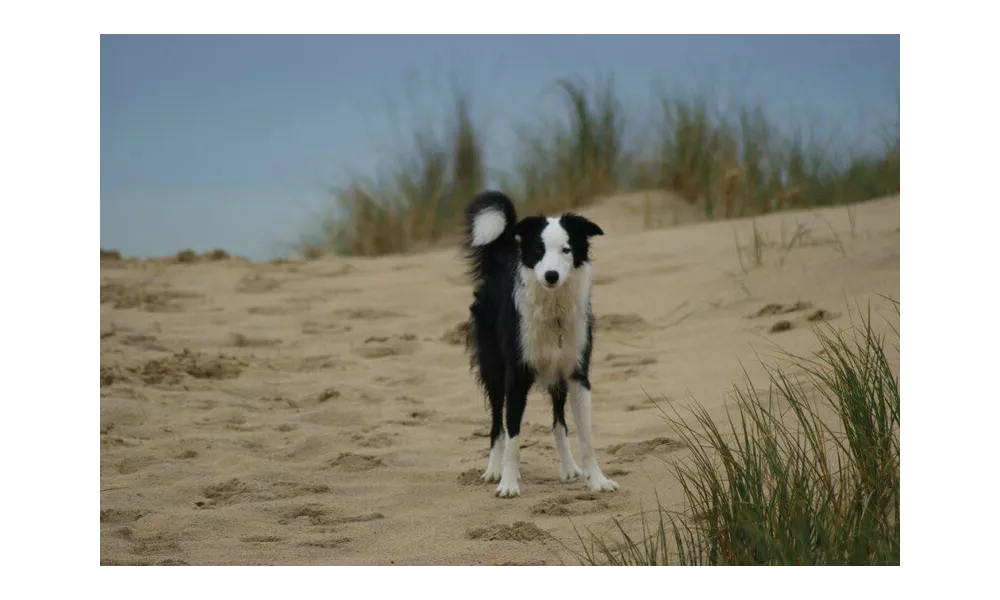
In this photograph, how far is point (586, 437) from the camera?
560 cm

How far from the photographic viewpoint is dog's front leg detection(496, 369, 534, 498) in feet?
18.4

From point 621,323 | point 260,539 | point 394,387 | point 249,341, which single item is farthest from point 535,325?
point 249,341

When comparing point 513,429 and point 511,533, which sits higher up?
point 513,429

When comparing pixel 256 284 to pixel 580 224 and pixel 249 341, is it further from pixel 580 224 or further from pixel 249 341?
pixel 580 224

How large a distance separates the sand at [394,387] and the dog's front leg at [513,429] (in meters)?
0.08

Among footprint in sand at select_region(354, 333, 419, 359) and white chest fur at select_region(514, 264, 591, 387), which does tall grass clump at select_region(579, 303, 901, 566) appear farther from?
footprint in sand at select_region(354, 333, 419, 359)

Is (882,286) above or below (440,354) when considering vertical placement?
above

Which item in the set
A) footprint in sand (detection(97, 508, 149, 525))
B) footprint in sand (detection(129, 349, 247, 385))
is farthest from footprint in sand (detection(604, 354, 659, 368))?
footprint in sand (detection(97, 508, 149, 525))

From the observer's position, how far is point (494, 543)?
4895 mm

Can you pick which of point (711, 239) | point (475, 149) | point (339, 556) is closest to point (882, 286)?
point (711, 239)

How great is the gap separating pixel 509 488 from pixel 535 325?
32.5 inches

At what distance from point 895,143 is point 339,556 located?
739cm

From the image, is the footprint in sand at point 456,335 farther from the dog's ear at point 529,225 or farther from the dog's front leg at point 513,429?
the dog's ear at point 529,225
